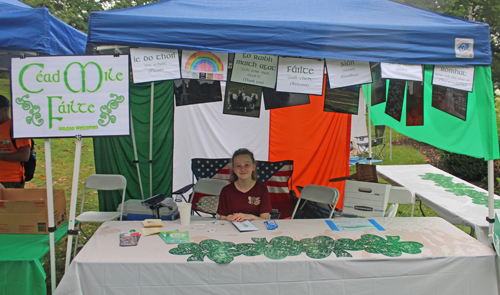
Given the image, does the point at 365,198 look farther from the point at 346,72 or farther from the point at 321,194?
the point at 346,72

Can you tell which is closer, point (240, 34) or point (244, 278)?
point (244, 278)

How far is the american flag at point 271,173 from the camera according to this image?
452 cm

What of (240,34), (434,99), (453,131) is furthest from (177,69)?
(453,131)

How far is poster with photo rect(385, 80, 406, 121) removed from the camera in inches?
134

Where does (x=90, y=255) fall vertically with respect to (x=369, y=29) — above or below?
below

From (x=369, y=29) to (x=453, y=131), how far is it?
134 cm

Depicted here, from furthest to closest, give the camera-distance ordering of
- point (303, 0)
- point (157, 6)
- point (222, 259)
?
1. point (303, 0)
2. point (157, 6)
3. point (222, 259)

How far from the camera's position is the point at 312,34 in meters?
2.31

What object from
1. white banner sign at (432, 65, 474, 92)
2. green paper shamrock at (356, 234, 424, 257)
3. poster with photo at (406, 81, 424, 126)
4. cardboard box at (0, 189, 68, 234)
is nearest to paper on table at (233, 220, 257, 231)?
green paper shamrock at (356, 234, 424, 257)

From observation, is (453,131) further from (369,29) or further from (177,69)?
(177,69)

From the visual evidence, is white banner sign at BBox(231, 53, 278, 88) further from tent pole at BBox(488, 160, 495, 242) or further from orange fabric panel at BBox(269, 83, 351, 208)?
orange fabric panel at BBox(269, 83, 351, 208)

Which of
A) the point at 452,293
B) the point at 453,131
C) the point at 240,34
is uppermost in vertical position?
the point at 240,34

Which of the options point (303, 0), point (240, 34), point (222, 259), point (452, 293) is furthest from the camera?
point (303, 0)

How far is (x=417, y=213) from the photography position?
5160 millimetres
